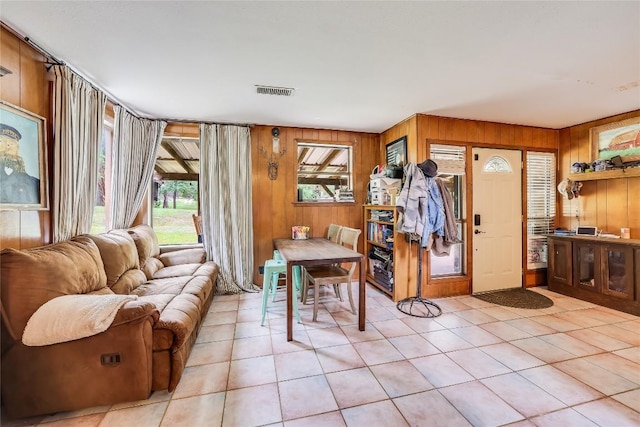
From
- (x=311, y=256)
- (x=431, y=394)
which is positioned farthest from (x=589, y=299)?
(x=311, y=256)

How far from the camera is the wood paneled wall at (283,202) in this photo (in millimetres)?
3924

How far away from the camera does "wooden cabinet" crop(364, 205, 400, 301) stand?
3504mm

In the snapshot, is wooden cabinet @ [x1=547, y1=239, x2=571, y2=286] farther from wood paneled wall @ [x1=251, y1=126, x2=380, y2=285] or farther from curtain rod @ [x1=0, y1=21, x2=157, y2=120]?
curtain rod @ [x1=0, y1=21, x2=157, y2=120]

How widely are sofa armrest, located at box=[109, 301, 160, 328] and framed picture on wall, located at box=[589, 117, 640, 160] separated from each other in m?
5.25

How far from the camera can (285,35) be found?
1.82m

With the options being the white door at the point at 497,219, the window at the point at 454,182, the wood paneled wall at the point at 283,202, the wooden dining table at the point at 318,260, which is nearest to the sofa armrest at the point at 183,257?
the wood paneled wall at the point at 283,202

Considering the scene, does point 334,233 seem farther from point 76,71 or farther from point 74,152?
point 76,71

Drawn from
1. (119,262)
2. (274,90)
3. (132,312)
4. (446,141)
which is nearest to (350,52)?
(274,90)

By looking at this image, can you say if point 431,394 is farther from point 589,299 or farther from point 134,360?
point 589,299

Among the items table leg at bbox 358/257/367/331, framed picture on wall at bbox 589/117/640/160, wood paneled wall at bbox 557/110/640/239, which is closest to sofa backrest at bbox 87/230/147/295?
table leg at bbox 358/257/367/331

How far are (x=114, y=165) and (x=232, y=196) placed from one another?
1360 mm

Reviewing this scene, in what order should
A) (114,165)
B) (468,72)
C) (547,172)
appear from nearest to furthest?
(468,72) < (114,165) < (547,172)

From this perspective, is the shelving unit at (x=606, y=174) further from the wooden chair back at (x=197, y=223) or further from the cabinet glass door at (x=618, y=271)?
→ the wooden chair back at (x=197, y=223)

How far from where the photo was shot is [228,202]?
370cm
